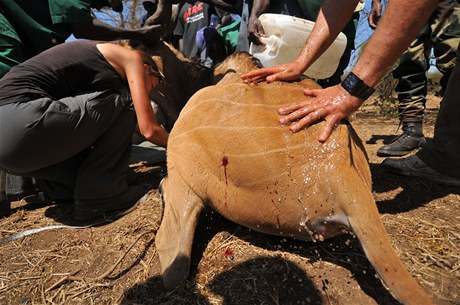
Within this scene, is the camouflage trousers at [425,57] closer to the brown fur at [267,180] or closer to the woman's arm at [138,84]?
the brown fur at [267,180]

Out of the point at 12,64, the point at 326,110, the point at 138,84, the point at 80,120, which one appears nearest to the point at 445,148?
the point at 326,110

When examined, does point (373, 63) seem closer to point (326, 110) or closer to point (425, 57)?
point (326, 110)

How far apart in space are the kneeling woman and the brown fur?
2.37 ft

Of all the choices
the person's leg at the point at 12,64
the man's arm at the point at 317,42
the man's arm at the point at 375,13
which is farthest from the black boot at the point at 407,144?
the person's leg at the point at 12,64

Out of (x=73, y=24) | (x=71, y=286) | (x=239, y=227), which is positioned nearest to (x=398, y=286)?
(x=239, y=227)

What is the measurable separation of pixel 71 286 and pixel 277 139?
1.27 meters

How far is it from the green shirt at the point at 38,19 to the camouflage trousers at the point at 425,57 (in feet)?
9.71

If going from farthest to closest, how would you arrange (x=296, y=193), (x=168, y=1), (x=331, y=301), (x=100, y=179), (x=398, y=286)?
1. (x=168, y=1)
2. (x=100, y=179)
3. (x=296, y=193)
4. (x=331, y=301)
5. (x=398, y=286)

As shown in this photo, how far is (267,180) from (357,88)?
0.57 meters

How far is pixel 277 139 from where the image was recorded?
5.07 ft

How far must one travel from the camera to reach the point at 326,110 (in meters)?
1.54

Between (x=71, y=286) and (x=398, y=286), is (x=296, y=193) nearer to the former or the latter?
(x=398, y=286)

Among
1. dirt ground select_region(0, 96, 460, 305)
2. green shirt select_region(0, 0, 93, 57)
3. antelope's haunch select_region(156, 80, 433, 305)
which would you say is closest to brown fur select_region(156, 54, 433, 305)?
antelope's haunch select_region(156, 80, 433, 305)

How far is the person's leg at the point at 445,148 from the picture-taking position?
202 centimetres
